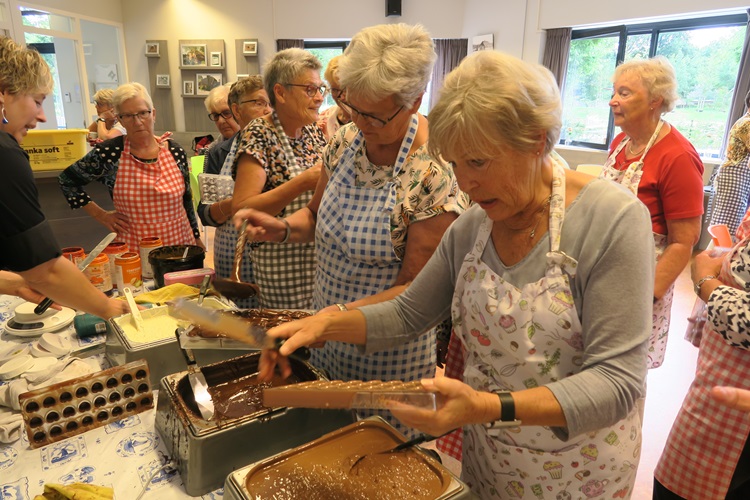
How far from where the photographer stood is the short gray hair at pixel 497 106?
0.91 metres

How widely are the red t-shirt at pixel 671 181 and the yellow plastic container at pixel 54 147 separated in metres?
3.75

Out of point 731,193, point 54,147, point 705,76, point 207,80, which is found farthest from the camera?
point 207,80

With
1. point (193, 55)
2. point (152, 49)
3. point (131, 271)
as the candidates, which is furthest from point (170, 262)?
point (152, 49)

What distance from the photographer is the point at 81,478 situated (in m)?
1.10

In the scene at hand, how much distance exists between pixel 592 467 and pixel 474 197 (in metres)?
0.65

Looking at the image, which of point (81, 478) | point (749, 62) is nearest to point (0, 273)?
point (81, 478)

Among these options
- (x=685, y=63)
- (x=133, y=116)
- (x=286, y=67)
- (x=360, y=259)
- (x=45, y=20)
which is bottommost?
(x=360, y=259)

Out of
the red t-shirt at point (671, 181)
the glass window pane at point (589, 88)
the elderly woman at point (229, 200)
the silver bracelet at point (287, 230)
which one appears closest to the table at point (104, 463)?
the silver bracelet at point (287, 230)

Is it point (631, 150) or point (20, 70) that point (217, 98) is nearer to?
point (20, 70)

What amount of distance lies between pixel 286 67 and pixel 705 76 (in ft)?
20.1

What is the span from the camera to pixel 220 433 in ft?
3.47

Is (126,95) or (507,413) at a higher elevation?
(126,95)

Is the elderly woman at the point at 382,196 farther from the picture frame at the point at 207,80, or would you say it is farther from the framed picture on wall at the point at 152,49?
the framed picture on wall at the point at 152,49

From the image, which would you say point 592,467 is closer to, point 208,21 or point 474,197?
point 474,197
